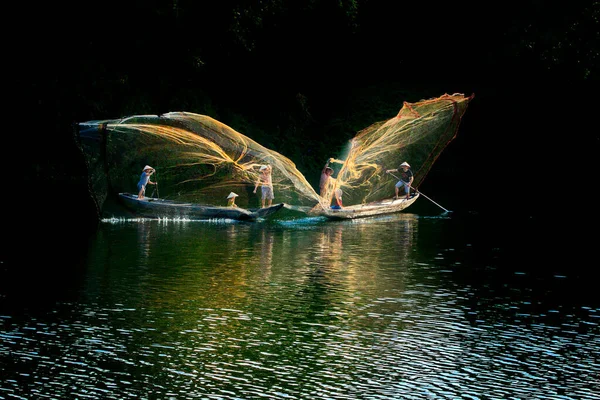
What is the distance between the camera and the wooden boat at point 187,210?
112ft

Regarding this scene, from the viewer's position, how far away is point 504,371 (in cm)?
1570

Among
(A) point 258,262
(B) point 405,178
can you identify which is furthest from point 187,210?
(A) point 258,262

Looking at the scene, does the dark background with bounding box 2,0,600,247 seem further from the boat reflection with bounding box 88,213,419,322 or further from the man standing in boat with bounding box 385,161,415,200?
the boat reflection with bounding box 88,213,419,322

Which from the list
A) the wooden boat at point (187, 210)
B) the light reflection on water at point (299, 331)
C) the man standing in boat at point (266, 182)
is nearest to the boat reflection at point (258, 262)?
the light reflection on water at point (299, 331)

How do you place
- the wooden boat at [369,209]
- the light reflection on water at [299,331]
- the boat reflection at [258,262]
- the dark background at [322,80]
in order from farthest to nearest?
the dark background at [322,80]
the wooden boat at [369,209]
the boat reflection at [258,262]
the light reflection on water at [299,331]

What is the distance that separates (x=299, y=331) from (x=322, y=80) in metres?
41.5

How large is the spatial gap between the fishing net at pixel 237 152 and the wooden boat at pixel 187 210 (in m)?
0.73

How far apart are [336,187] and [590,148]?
24063 millimetres

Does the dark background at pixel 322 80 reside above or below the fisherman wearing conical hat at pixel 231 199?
above

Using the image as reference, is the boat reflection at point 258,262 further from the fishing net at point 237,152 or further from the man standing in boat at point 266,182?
the fishing net at point 237,152

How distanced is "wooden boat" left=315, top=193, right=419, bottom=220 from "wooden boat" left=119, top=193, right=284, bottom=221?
1.94m

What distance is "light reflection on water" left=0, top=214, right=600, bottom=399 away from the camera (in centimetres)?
1489

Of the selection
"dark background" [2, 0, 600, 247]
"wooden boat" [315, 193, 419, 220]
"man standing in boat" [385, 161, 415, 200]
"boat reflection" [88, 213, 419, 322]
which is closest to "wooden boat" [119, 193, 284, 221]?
"boat reflection" [88, 213, 419, 322]

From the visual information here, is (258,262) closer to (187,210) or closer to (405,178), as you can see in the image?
(187,210)
